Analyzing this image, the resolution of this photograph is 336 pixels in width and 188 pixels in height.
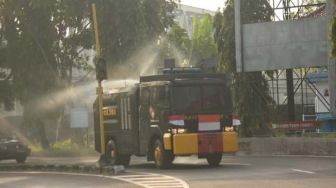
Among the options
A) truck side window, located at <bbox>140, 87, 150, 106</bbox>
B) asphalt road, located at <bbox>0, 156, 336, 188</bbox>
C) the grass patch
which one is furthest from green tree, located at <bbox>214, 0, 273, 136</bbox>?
truck side window, located at <bbox>140, 87, 150, 106</bbox>

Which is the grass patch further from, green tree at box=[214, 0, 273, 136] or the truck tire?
the truck tire

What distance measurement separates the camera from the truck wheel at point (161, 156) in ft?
68.6

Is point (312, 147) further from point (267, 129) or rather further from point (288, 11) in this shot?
point (288, 11)

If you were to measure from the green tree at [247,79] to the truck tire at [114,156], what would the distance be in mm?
10330

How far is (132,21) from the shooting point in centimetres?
3881

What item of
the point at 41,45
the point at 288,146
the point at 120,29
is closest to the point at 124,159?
the point at 288,146

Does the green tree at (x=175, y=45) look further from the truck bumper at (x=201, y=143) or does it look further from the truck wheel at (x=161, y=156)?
the truck bumper at (x=201, y=143)

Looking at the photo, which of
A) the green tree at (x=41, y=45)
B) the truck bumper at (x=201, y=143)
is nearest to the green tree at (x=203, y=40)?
the green tree at (x=41, y=45)

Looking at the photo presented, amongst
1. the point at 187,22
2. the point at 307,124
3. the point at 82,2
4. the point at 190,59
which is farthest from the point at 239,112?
the point at 187,22

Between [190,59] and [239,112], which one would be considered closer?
[239,112]

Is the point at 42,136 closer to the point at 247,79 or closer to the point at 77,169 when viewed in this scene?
the point at 247,79

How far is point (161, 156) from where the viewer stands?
21047 millimetres

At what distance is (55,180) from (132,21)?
21.1 metres

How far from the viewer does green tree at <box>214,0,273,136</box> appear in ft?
112
